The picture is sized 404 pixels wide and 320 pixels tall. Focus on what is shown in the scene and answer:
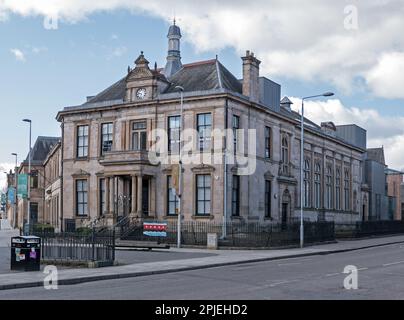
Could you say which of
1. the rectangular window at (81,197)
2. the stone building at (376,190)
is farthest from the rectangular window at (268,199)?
the stone building at (376,190)

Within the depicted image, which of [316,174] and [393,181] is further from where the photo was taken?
[393,181]

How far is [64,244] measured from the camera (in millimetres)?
24281

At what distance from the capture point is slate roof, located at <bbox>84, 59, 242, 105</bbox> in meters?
46.7

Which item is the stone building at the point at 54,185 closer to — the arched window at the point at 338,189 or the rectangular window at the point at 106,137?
the rectangular window at the point at 106,137

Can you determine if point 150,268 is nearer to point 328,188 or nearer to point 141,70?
point 141,70

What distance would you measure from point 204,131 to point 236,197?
5.57 metres

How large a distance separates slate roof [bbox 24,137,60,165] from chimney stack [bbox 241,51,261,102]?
52770mm

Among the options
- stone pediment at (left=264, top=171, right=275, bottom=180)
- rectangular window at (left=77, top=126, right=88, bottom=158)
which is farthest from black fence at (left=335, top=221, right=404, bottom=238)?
rectangular window at (left=77, top=126, right=88, bottom=158)

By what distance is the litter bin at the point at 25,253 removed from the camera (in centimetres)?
2170
